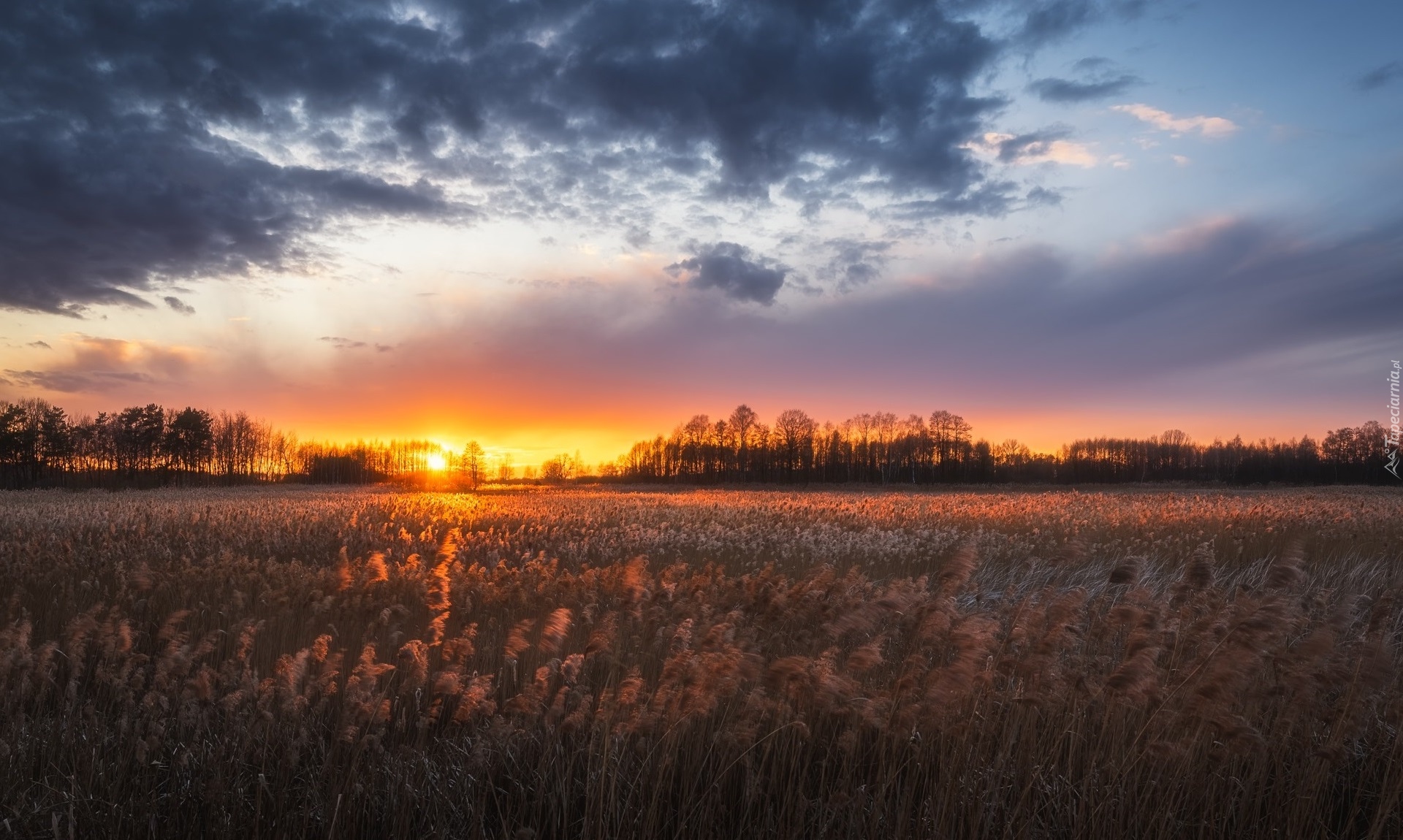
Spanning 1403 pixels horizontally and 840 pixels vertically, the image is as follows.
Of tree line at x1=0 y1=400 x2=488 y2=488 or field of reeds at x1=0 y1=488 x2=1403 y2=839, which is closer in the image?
field of reeds at x1=0 y1=488 x2=1403 y2=839

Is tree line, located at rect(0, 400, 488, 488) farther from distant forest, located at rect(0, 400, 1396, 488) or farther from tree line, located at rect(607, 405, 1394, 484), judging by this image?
tree line, located at rect(607, 405, 1394, 484)

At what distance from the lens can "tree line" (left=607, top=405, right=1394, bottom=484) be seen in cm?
10800

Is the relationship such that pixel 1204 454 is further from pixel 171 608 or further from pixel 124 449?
pixel 124 449

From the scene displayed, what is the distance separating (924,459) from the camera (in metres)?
122

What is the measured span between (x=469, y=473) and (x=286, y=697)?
363ft

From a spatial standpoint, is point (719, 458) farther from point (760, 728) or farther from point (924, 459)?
point (760, 728)

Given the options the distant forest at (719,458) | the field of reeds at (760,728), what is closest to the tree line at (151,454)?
the distant forest at (719,458)

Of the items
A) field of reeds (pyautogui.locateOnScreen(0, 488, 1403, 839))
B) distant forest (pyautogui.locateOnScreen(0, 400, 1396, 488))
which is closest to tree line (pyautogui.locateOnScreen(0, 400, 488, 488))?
distant forest (pyautogui.locateOnScreen(0, 400, 1396, 488))

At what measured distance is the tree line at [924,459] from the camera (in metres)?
108

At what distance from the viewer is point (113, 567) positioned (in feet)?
36.5

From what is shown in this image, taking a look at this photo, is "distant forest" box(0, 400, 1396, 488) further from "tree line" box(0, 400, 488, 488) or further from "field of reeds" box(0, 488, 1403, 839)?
"field of reeds" box(0, 488, 1403, 839)

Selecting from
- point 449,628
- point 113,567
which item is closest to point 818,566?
point 449,628

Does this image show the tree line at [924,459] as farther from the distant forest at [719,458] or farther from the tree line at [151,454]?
the tree line at [151,454]

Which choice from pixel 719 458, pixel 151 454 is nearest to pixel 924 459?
pixel 719 458
